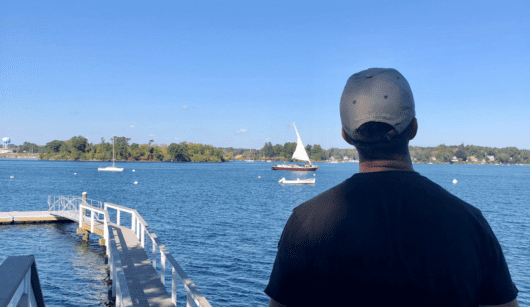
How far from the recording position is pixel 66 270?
20.5 meters

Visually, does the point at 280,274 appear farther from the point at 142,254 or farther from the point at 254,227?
the point at 254,227

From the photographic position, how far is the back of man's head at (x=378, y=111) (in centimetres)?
153

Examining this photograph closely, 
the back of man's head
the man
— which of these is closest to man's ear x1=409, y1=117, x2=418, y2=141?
the back of man's head

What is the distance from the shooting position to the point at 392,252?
1.31m

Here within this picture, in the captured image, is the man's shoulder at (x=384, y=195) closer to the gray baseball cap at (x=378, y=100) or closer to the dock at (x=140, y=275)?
the gray baseball cap at (x=378, y=100)

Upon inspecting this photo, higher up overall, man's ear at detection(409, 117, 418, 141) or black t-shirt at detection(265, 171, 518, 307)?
man's ear at detection(409, 117, 418, 141)

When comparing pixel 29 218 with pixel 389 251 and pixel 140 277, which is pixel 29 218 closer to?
pixel 140 277

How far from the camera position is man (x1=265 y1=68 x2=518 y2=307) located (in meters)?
1.31

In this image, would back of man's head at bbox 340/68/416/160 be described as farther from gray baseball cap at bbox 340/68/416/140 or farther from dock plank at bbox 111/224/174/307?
dock plank at bbox 111/224/174/307

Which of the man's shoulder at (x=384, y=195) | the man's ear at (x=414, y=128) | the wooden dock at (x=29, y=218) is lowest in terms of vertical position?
the wooden dock at (x=29, y=218)

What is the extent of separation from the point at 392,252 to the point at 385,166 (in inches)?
14.2

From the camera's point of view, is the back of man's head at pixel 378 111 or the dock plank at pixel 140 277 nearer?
the back of man's head at pixel 378 111

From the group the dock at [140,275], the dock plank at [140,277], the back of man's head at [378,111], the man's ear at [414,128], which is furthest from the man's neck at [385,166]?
the dock plank at [140,277]

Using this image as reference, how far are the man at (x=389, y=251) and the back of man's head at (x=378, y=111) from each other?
0.15 metres
